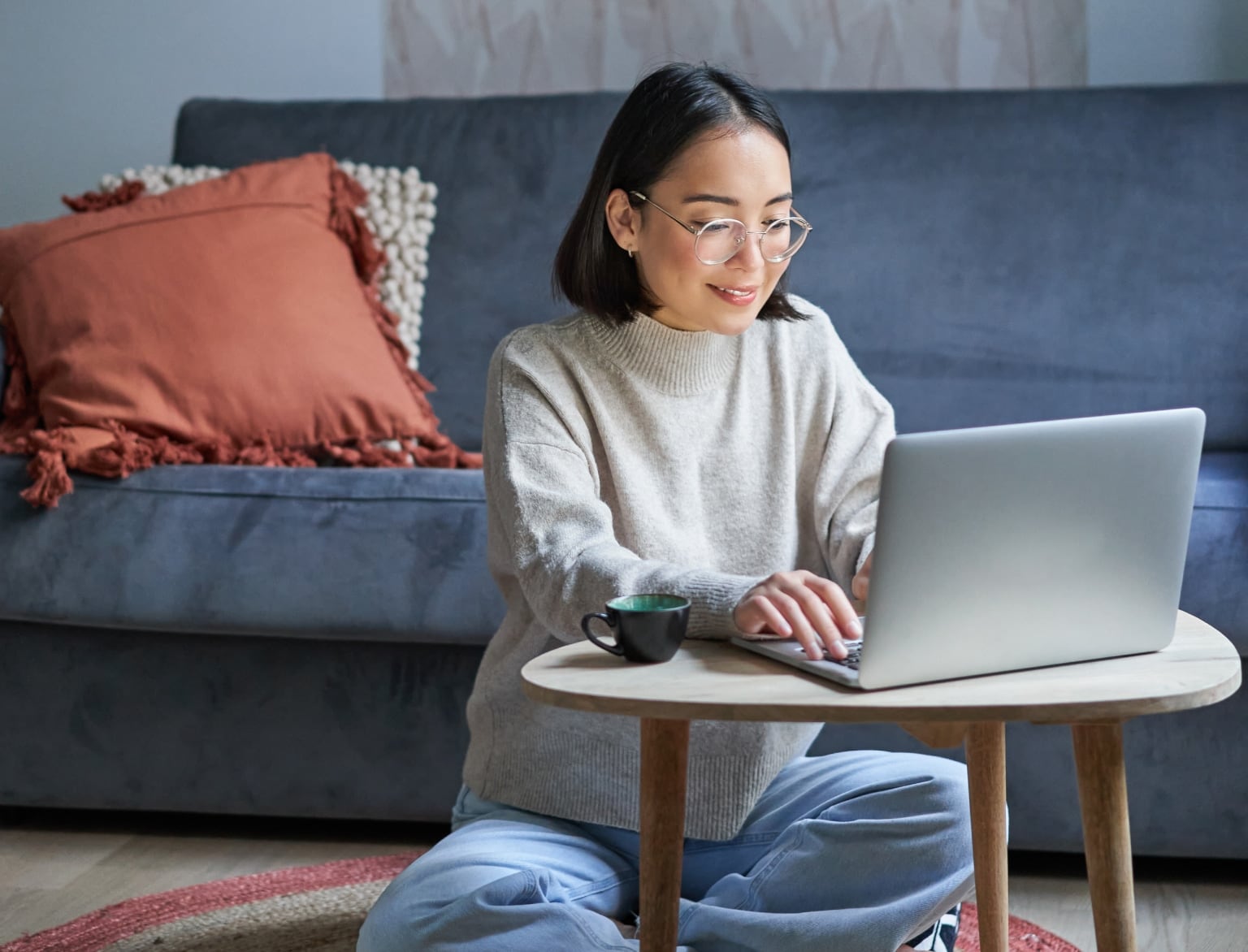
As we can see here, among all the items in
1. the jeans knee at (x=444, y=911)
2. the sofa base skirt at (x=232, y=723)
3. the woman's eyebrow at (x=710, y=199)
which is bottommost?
the sofa base skirt at (x=232, y=723)

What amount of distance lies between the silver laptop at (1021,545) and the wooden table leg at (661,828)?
0.33ft

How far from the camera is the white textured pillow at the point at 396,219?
2184 millimetres

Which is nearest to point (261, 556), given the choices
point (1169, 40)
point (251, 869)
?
point (251, 869)

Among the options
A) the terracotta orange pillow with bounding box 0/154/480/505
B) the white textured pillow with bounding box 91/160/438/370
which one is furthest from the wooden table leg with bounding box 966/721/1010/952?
the white textured pillow with bounding box 91/160/438/370

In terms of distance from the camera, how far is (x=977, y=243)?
7.02 ft

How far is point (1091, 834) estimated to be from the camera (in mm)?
928

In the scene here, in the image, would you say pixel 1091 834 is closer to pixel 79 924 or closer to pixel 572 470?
pixel 572 470

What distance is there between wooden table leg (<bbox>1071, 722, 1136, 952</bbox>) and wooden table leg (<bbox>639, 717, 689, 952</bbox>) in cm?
25

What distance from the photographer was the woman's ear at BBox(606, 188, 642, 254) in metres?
1.23

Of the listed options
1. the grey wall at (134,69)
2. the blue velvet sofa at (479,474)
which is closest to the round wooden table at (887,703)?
the blue velvet sofa at (479,474)

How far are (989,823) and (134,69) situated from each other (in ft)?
7.82

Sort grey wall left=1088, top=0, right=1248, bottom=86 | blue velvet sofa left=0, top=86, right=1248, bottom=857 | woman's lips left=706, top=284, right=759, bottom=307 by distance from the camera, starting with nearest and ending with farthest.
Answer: woman's lips left=706, top=284, right=759, bottom=307 < blue velvet sofa left=0, top=86, right=1248, bottom=857 < grey wall left=1088, top=0, right=1248, bottom=86

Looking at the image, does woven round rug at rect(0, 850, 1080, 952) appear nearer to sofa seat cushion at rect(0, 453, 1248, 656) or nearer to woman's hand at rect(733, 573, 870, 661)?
sofa seat cushion at rect(0, 453, 1248, 656)

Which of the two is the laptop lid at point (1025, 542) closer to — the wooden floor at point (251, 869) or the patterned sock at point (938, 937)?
the patterned sock at point (938, 937)
